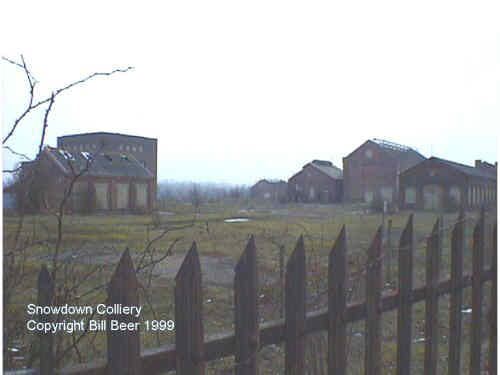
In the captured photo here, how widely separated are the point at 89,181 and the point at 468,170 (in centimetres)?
125

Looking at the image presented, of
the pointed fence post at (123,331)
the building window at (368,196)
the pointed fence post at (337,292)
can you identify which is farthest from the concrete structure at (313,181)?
the pointed fence post at (123,331)

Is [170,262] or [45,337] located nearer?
[45,337]

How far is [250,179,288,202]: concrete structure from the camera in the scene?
1508 mm

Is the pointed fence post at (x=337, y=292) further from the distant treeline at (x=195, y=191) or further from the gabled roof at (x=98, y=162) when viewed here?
the gabled roof at (x=98, y=162)

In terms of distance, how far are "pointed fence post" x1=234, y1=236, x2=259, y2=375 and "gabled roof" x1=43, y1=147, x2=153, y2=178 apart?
1.39 ft

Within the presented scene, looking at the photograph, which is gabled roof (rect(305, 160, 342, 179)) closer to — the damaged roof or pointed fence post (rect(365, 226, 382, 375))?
the damaged roof

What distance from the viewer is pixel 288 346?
108cm

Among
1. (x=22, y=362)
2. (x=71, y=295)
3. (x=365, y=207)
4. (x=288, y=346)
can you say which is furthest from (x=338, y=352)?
(x=22, y=362)

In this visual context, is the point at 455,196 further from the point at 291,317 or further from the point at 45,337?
the point at 45,337

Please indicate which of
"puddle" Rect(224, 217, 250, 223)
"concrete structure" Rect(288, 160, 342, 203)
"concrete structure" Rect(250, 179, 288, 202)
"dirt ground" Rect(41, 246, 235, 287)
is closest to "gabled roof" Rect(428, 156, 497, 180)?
"concrete structure" Rect(288, 160, 342, 203)

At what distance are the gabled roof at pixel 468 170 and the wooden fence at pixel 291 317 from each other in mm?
194

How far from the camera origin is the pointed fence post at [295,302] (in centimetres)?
107

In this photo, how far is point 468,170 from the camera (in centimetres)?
148

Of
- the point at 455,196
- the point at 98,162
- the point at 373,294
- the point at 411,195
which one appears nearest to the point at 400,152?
the point at 411,195
